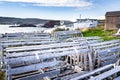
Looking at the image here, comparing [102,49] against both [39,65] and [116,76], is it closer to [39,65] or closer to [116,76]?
[116,76]

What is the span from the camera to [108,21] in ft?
134

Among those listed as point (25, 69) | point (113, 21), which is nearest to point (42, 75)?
point (25, 69)

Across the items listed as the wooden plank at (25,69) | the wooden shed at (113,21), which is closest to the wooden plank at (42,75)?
the wooden plank at (25,69)

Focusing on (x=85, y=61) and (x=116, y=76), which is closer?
(x=116, y=76)

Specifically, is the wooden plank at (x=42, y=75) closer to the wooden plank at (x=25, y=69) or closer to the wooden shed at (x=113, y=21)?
the wooden plank at (x=25, y=69)

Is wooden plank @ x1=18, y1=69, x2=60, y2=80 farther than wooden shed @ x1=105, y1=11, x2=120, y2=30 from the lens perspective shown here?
No

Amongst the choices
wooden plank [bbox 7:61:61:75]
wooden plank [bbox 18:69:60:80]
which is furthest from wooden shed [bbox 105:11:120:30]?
wooden plank [bbox 7:61:61:75]

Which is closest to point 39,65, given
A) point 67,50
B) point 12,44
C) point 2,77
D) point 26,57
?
point 26,57

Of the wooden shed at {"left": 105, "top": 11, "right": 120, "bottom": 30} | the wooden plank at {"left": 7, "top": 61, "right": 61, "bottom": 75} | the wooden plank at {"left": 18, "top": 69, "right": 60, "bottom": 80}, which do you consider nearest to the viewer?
the wooden plank at {"left": 7, "top": 61, "right": 61, "bottom": 75}

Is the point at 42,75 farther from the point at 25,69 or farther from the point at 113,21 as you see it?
the point at 113,21

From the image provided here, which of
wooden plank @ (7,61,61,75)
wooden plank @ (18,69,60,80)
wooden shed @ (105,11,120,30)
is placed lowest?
wooden plank @ (18,69,60,80)

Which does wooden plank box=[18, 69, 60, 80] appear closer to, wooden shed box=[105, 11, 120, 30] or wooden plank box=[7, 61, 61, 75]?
wooden plank box=[7, 61, 61, 75]

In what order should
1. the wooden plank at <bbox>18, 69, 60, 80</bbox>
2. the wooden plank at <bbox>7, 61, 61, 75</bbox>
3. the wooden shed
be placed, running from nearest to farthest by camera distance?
the wooden plank at <bbox>7, 61, 61, 75</bbox>, the wooden plank at <bbox>18, 69, 60, 80</bbox>, the wooden shed

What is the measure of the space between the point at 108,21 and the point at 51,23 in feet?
106
